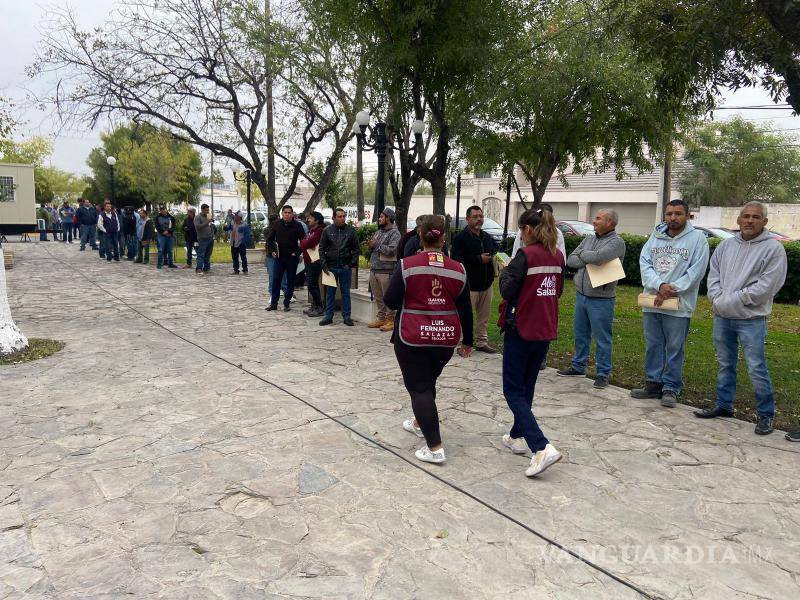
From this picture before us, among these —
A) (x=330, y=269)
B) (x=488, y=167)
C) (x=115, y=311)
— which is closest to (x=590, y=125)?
(x=488, y=167)

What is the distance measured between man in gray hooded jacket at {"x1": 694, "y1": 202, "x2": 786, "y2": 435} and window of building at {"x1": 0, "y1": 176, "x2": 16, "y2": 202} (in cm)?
2538

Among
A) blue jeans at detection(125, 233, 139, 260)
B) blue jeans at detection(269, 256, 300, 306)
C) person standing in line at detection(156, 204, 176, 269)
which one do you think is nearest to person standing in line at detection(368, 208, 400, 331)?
blue jeans at detection(269, 256, 300, 306)

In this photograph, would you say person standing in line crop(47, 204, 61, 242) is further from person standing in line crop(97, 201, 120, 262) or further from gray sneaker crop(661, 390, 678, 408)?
gray sneaker crop(661, 390, 678, 408)

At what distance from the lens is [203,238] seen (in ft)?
53.0

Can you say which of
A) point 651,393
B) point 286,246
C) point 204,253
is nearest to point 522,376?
point 651,393

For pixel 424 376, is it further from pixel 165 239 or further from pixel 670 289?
pixel 165 239

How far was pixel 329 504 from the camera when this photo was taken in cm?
380

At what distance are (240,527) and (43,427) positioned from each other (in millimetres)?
2509

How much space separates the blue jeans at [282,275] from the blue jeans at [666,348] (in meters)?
6.29

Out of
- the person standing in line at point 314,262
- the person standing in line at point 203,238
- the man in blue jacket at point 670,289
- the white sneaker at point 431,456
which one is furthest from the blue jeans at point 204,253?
the white sneaker at point 431,456

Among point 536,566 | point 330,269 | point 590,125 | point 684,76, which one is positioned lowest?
point 536,566

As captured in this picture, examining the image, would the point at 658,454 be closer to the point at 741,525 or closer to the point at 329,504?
the point at 741,525

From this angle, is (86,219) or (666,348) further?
(86,219)

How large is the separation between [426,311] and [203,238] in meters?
13.2
